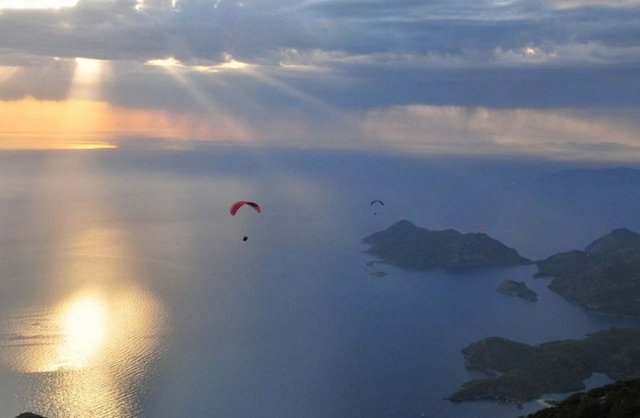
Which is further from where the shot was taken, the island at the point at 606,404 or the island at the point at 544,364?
the island at the point at 544,364

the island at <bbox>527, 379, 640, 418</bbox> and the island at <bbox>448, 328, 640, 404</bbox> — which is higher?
the island at <bbox>527, 379, 640, 418</bbox>

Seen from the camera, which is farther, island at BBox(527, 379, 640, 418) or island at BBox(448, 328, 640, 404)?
island at BBox(448, 328, 640, 404)

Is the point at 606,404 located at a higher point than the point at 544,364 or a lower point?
higher

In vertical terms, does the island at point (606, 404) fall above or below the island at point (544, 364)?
above

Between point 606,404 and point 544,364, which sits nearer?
point 606,404
